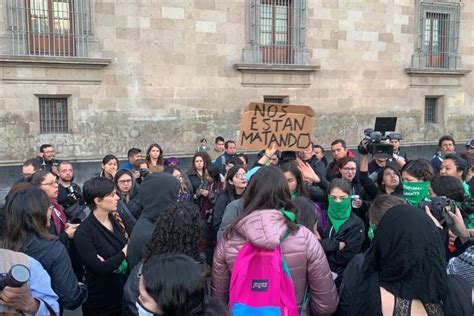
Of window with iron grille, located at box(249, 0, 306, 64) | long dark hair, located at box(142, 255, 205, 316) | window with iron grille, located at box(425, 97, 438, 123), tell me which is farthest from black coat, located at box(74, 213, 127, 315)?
window with iron grille, located at box(425, 97, 438, 123)

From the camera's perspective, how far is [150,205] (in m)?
3.11

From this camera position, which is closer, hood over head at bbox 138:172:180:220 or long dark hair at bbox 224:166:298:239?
long dark hair at bbox 224:166:298:239

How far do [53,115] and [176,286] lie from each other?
1104 centimetres

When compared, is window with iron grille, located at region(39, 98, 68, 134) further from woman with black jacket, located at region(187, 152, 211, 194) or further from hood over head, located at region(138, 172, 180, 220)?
hood over head, located at region(138, 172, 180, 220)

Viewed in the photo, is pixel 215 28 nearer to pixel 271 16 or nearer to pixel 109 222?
pixel 271 16

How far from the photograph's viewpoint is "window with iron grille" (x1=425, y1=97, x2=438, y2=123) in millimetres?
16953

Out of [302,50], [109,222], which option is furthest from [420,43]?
[109,222]

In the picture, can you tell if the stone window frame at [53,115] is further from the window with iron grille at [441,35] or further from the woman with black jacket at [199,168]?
the window with iron grille at [441,35]

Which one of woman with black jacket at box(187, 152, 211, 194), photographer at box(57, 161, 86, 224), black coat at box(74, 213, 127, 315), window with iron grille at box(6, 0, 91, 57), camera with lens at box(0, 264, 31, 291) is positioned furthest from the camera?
window with iron grille at box(6, 0, 91, 57)

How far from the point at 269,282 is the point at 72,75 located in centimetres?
1029

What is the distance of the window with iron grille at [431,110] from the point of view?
1695cm

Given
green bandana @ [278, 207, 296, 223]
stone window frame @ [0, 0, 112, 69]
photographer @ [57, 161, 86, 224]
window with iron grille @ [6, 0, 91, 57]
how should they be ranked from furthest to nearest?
1. window with iron grille @ [6, 0, 91, 57]
2. stone window frame @ [0, 0, 112, 69]
3. photographer @ [57, 161, 86, 224]
4. green bandana @ [278, 207, 296, 223]

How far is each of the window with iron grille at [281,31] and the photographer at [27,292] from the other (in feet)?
39.0

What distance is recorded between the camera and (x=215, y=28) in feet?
43.0
